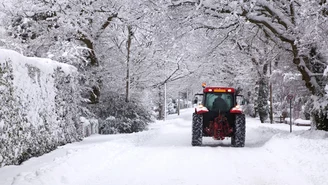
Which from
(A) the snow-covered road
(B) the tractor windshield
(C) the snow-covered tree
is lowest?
(A) the snow-covered road

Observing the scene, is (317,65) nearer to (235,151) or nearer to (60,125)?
(235,151)

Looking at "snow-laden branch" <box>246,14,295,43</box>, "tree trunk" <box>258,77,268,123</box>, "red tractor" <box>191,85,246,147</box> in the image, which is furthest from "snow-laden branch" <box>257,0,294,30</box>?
"tree trunk" <box>258,77,268,123</box>

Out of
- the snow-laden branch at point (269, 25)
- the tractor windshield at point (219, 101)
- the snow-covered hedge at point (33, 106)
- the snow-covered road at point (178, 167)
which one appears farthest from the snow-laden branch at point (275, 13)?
the snow-covered hedge at point (33, 106)

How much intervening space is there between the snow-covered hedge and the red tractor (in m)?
4.76

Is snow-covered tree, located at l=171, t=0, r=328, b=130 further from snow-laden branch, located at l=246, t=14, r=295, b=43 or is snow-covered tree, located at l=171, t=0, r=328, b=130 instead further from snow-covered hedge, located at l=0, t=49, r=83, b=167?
snow-covered hedge, located at l=0, t=49, r=83, b=167

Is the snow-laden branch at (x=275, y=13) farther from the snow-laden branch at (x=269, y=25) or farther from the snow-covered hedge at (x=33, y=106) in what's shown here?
the snow-covered hedge at (x=33, y=106)

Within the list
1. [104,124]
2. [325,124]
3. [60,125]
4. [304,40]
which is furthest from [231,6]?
[104,124]

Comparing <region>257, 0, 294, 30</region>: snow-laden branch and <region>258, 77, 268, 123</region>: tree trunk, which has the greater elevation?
<region>257, 0, 294, 30</region>: snow-laden branch

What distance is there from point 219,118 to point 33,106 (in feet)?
23.1

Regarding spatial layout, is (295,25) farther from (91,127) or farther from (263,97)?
(263,97)

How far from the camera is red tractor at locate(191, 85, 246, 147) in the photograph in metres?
14.6

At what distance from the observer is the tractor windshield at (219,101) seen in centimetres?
1561

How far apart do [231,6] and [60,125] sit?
25.3ft

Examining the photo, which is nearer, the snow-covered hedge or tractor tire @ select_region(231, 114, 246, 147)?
the snow-covered hedge
